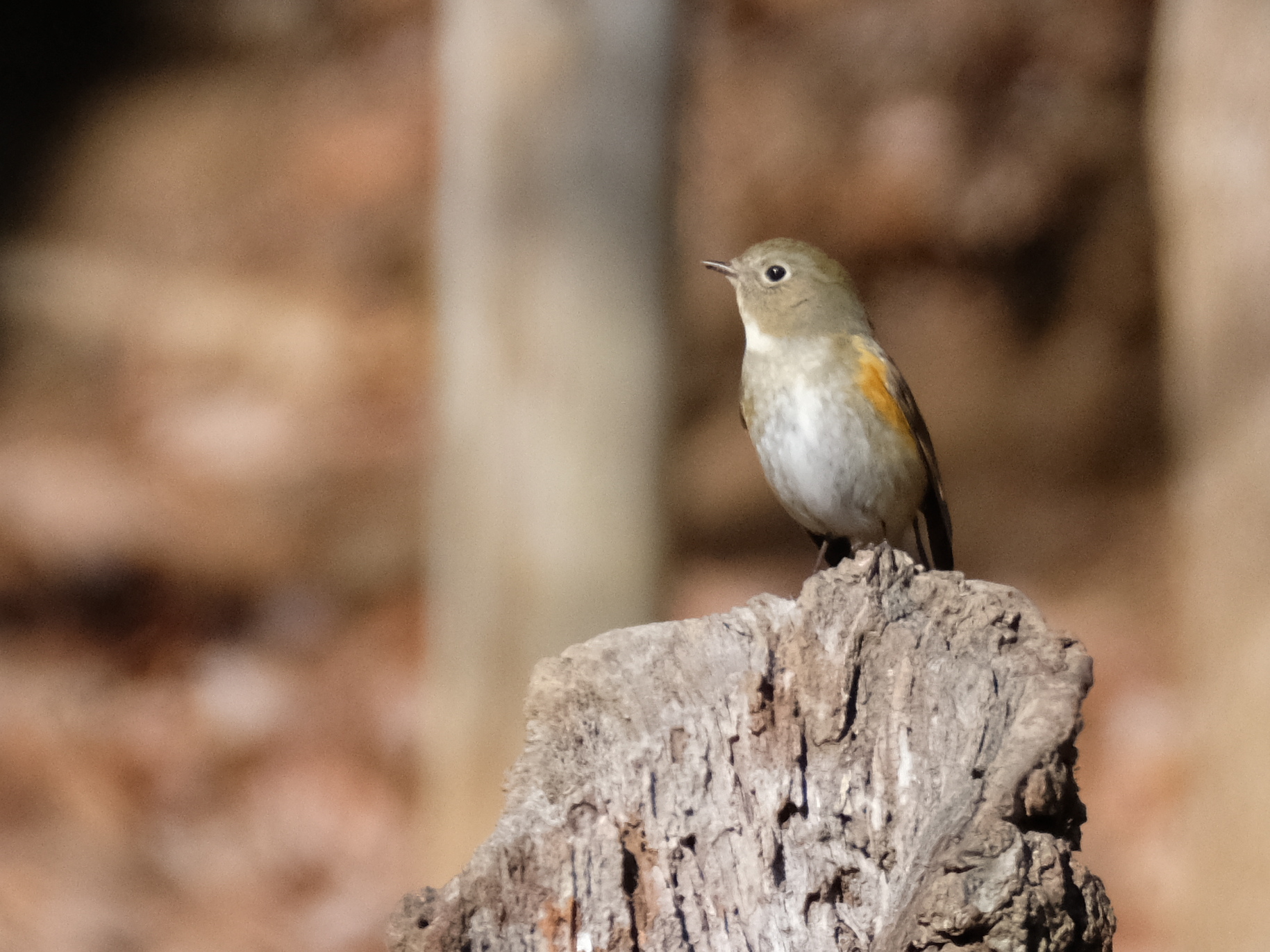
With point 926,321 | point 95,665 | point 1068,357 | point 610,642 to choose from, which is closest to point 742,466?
point 926,321

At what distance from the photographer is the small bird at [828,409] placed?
347cm

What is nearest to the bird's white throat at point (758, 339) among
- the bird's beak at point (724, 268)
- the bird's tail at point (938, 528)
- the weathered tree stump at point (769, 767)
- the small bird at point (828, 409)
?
the small bird at point (828, 409)

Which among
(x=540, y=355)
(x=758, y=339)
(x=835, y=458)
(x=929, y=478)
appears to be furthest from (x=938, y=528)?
(x=540, y=355)

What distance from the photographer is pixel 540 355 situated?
377cm

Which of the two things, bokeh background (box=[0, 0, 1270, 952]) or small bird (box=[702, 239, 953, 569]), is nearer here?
small bird (box=[702, 239, 953, 569])

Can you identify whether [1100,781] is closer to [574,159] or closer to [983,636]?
[574,159]

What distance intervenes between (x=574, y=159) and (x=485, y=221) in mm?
306

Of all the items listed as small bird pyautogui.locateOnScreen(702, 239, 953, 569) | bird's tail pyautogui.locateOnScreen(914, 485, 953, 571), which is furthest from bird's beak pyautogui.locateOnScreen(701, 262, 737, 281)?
bird's tail pyautogui.locateOnScreen(914, 485, 953, 571)

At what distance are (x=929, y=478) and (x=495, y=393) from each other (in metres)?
1.22

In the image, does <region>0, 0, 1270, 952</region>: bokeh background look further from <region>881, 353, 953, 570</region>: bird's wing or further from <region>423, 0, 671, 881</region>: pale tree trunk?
<region>881, 353, 953, 570</region>: bird's wing

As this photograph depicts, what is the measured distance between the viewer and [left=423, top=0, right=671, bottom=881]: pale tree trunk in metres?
3.74

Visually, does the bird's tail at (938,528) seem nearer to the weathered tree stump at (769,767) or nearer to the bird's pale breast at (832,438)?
the bird's pale breast at (832,438)

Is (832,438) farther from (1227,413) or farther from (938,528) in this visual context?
(1227,413)

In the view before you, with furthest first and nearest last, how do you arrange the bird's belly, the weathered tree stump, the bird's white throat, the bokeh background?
the bokeh background → the bird's white throat → the bird's belly → the weathered tree stump
